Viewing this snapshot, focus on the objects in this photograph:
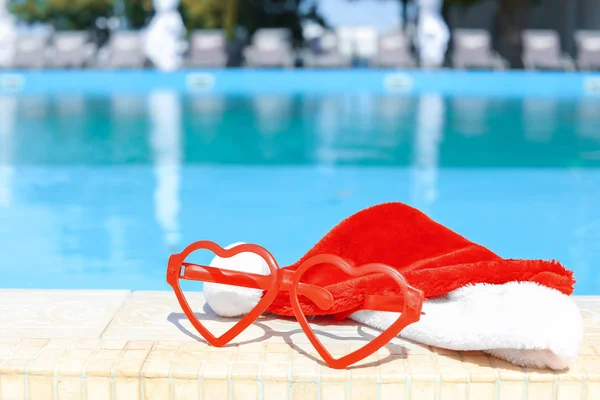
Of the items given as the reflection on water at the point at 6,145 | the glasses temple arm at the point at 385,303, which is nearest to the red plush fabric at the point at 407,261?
the glasses temple arm at the point at 385,303

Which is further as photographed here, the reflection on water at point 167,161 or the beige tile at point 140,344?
the reflection on water at point 167,161

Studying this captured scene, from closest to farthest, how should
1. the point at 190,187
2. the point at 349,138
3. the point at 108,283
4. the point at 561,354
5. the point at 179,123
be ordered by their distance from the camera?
the point at 561,354 < the point at 108,283 < the point at 190,187 < the point at 349,138 < the point at 179,123

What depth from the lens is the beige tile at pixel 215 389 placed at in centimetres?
128

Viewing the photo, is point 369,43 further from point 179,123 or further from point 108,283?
point 108,283

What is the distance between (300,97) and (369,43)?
865 cm

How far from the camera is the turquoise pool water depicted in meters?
3.14

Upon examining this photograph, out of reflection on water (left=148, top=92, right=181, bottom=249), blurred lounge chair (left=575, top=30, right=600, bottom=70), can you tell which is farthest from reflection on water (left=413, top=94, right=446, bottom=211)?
blurred lounge chair (left=575, top=30, right=600, bottom=70)

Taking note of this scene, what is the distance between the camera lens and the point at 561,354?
4.08 ft

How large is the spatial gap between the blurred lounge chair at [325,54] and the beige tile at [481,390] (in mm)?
10921

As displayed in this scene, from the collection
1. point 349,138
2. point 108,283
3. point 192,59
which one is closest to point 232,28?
point 192,59

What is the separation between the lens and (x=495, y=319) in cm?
131

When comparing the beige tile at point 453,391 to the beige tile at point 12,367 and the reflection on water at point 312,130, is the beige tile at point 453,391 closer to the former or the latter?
the beige tile at point 12,367

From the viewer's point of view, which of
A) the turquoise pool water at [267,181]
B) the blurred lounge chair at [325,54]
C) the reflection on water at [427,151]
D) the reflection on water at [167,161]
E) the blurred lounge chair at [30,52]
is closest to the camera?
the turquoise pool water at [267,181]

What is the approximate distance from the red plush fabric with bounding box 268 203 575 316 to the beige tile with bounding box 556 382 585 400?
21cm
